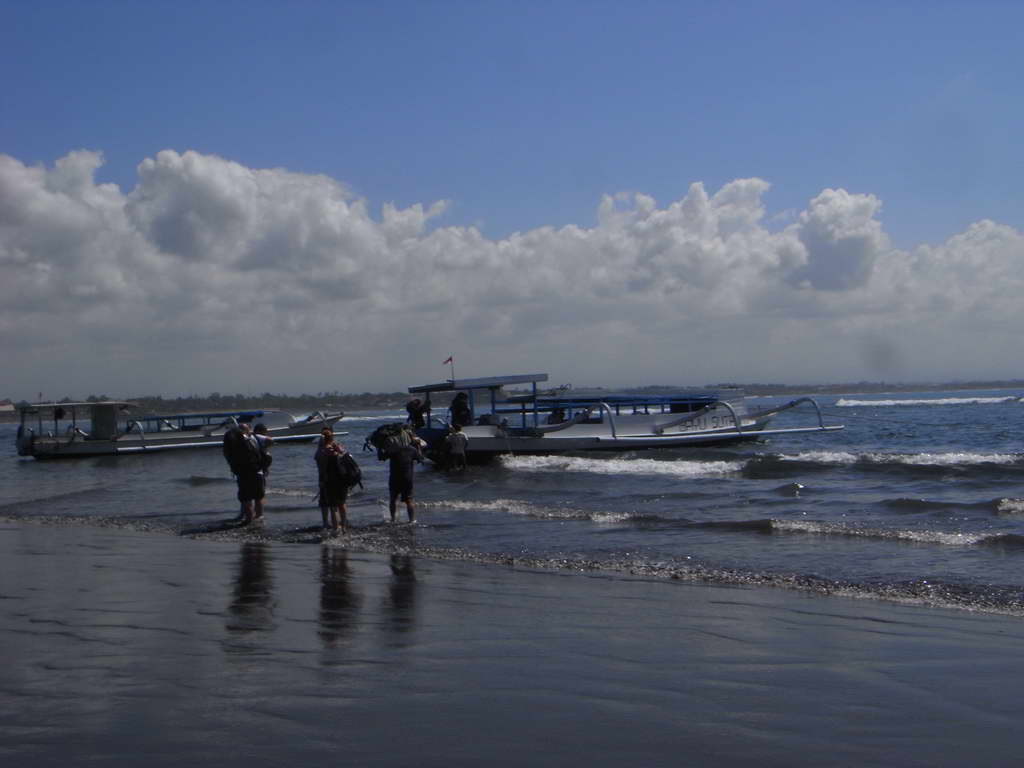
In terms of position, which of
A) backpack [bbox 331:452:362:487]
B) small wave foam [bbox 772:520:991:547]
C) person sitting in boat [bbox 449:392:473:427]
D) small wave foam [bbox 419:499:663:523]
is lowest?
small wave foam [bbox 772:520:991:547]

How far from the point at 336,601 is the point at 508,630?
2.07 meters

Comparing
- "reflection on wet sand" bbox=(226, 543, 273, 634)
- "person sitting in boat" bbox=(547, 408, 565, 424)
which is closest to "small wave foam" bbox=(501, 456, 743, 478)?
"person sitting in boat" bbox=(547, 408, 565, 424)

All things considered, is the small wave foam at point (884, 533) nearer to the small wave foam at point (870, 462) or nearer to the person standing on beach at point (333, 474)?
the person standing on beach at point (333, 474)

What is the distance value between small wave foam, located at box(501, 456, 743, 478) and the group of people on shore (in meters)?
12.1

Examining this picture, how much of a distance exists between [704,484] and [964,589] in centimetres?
1364

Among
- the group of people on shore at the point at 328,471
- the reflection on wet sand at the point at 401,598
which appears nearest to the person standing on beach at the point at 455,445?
the group of people on shore at the point at 328,471

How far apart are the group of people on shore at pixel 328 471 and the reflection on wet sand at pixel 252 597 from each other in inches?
82.3

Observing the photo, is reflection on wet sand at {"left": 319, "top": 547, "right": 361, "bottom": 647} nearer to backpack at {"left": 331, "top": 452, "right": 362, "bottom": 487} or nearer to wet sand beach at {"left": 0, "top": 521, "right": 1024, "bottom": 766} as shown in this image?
wet sand beach at {"left": 0, "top": 521, "right": 1024, "bottom": 766}

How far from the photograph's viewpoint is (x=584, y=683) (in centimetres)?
662

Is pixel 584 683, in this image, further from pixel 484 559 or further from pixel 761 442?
pixel 761 442

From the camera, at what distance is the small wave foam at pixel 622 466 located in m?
27.6

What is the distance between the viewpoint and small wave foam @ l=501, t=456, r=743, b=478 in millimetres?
27625

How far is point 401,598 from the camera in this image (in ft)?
32.3

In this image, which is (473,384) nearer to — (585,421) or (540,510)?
(585,421)
